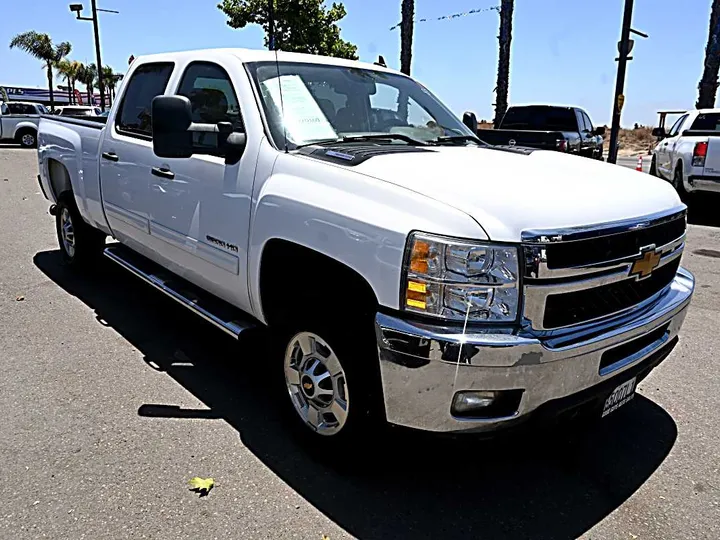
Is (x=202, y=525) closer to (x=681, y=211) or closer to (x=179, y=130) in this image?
(x=179, y=130)

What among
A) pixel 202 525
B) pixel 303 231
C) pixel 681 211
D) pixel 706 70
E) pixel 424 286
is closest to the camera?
pixel 424 286

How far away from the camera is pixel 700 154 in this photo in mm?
9898

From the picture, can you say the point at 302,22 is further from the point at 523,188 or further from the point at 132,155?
the point at 523,188

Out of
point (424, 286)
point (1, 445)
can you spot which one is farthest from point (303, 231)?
point (1, 445)

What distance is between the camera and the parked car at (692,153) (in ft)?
32.1

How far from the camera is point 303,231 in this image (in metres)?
2.91

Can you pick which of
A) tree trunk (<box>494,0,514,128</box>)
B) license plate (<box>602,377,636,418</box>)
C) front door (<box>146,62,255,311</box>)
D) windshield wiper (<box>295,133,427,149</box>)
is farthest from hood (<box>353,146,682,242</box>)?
tree trunk (<box>494,0,514,128</box>)

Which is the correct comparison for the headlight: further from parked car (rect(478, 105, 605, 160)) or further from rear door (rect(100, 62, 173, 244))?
parked car (rect(478, 105, 605, 160))

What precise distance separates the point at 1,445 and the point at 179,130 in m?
1.90

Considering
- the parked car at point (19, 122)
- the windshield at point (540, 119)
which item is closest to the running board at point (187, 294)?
the windshield at point (540, 119)

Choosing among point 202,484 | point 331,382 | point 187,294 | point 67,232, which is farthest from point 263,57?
point 67,232

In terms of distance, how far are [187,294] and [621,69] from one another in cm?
1478

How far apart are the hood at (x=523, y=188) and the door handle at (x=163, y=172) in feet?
5.33

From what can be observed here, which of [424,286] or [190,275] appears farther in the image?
[190,275]
